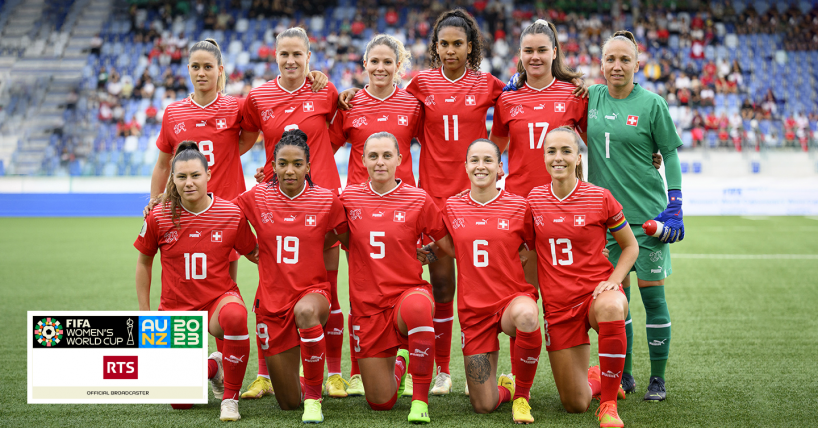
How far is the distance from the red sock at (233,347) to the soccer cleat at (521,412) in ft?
4.75

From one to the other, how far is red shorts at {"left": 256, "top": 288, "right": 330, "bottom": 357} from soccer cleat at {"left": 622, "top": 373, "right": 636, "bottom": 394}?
6.38ft

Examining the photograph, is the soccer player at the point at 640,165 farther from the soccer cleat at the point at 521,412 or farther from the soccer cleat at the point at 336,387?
the soccer cleat at the point at 336,387

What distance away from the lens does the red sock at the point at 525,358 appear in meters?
3.62

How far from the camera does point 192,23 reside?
77.0 ft

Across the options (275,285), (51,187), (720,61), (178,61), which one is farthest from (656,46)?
(275,285)

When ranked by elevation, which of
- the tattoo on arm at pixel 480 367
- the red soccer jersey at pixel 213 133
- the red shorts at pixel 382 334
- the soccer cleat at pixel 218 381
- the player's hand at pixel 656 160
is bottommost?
the soccer cleat at pixel 218 381

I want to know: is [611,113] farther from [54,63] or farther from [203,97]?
[54,63]

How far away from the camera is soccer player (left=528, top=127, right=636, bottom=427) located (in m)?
3.69

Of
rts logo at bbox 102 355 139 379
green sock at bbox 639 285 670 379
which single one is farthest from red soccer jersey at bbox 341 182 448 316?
green sock at bbox 639 285 670 379

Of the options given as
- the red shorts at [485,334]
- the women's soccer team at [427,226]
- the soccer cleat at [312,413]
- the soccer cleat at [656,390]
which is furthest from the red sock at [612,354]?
the soccer cleat at [312,413]

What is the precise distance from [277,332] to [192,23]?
72.3 feet

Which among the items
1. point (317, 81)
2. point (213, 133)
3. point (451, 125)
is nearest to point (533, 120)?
point (451, 125)

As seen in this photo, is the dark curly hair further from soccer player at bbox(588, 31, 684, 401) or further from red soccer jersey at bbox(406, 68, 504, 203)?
soccer player at bbox(588, 31, 684, 401)

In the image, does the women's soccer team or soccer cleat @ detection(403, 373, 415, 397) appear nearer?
the women's soccer team
